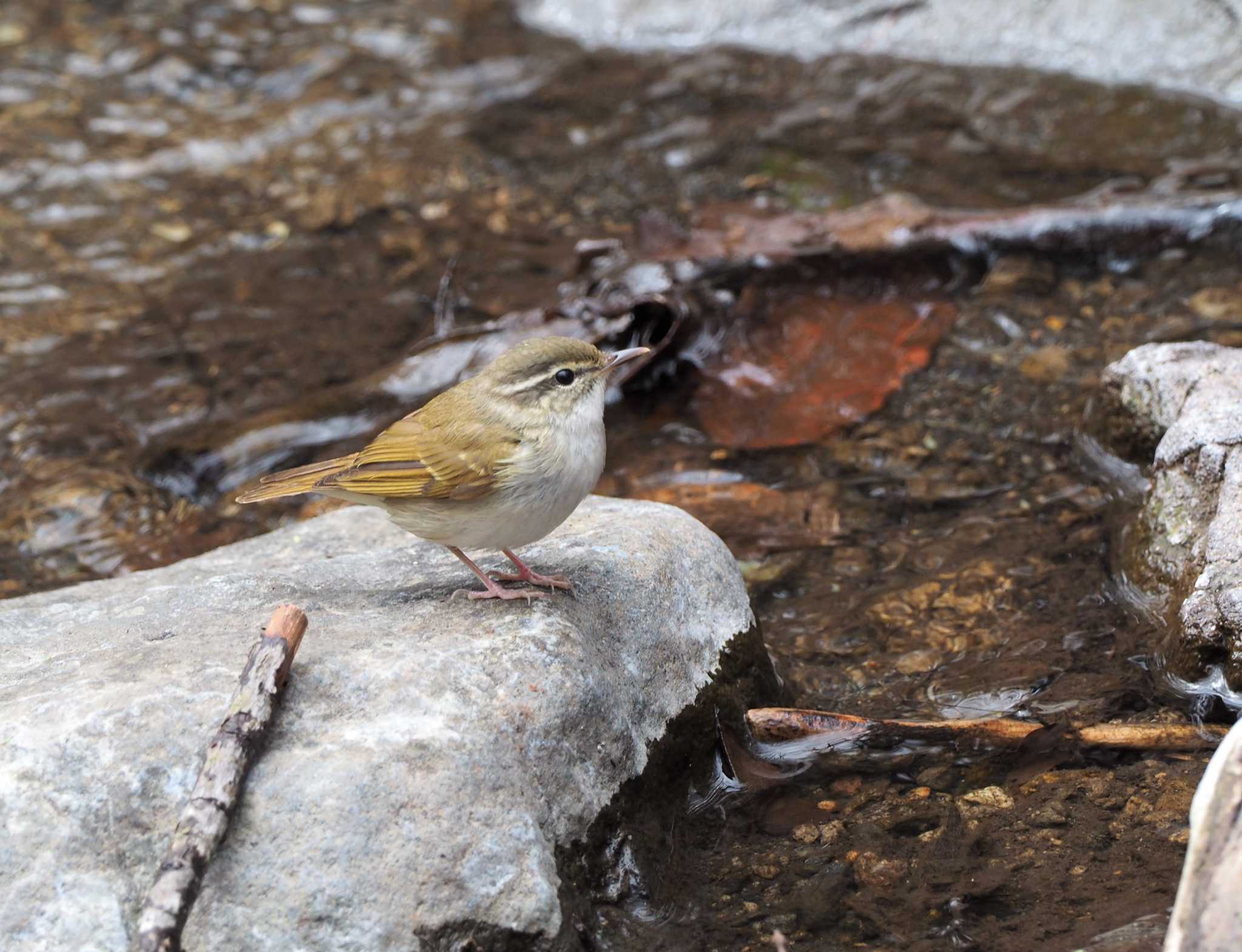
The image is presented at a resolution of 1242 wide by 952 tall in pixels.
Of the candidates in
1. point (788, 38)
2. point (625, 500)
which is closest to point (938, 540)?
point (625, 500)

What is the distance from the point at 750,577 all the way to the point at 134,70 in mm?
10072

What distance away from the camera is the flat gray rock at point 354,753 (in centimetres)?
344

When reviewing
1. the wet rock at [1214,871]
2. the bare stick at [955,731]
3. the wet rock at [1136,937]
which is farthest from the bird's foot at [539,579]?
the wet rock at [1214,871]

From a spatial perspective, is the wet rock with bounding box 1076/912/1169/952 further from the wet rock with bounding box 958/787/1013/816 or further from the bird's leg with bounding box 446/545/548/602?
the bird's leg with bounding box 446/545/548/602

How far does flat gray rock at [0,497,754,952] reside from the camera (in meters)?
3.44

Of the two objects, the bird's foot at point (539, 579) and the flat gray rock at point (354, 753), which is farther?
the bird's foot at point (539, 579)

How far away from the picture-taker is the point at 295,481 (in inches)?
199

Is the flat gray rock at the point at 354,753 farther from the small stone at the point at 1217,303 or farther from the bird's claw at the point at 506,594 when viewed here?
the small stone at the point at 1217,303

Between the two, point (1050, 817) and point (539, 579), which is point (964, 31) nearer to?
point (539, 579)

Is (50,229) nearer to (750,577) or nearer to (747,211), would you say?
(747,211)

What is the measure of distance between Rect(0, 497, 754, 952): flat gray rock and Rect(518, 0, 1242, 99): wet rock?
7.88 m

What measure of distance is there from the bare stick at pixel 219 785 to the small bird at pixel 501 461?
815mm

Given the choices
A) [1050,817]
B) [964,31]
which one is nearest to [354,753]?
[1050,817]

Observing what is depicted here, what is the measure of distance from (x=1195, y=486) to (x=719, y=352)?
352cm
